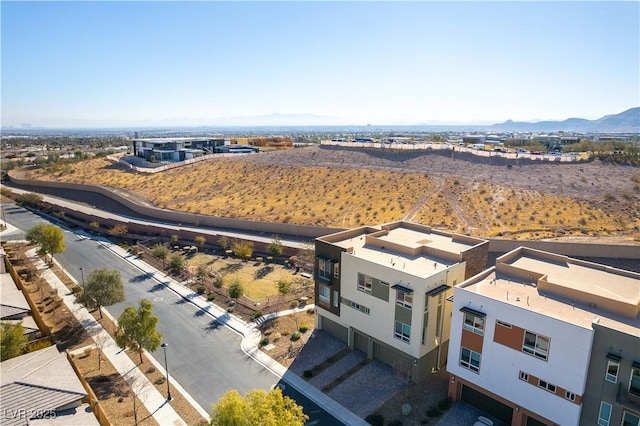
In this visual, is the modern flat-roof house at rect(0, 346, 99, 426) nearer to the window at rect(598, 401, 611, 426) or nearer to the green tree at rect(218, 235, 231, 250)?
the window at rect(598, 401, 611, 426)

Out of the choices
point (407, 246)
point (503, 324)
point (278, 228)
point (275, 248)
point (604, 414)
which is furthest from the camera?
point (278, 228)

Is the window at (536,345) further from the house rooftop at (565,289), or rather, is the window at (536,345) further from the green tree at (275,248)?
the green tree at (275,248)

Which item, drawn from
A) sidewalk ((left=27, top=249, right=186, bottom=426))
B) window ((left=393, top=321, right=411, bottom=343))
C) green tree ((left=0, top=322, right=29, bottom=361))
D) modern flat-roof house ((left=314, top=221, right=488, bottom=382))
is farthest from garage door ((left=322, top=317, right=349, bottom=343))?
green tree ((left=0, top=322, right=29, bottom=361))

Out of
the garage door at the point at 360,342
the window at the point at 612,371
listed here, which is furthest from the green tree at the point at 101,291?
the window at the point at 612,371

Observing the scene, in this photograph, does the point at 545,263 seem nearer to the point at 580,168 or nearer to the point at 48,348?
the point at 48,348

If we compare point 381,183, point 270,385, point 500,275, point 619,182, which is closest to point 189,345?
point 270,385

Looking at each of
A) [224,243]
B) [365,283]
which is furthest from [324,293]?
[224,243]

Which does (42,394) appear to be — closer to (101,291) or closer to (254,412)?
(101,291)
